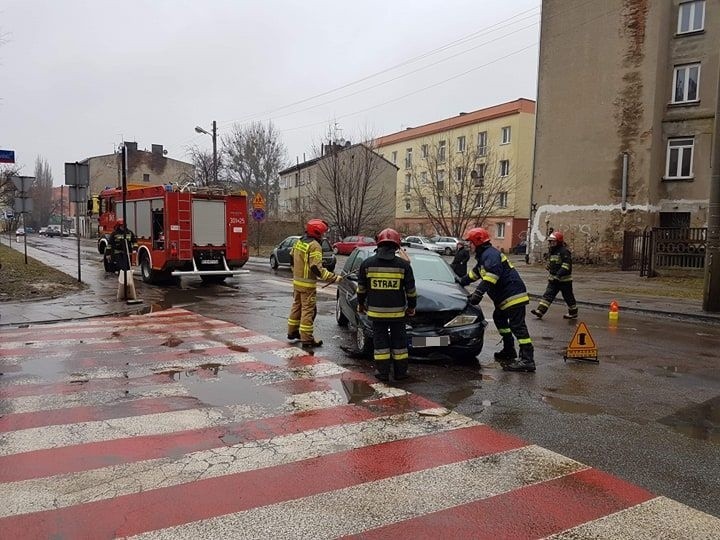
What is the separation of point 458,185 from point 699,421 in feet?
120

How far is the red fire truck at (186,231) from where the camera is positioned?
15.8m

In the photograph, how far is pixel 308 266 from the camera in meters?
8.00

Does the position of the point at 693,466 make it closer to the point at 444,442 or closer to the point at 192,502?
the point at 444,442

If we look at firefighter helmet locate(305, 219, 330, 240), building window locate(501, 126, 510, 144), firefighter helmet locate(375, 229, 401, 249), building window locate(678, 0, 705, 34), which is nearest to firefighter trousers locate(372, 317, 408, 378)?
firefighter helmet locate(375, 229, 401, 249)

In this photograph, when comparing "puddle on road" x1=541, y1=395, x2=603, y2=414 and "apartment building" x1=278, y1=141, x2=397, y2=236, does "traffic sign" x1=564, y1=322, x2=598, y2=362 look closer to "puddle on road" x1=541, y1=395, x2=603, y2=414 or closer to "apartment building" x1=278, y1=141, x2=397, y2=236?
"puddle on road" x1=541, y1=395, x2=603, y2=414

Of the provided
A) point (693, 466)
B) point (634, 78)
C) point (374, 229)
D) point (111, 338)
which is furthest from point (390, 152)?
point (693, 466)

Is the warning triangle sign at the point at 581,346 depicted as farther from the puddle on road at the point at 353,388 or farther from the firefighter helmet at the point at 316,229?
the firefighter helmet at the point at 316,229

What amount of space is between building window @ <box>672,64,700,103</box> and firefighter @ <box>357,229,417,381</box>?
86.9 ft

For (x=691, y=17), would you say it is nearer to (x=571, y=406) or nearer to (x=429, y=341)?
(x=429, y=341)

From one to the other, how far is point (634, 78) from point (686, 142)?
3.85m

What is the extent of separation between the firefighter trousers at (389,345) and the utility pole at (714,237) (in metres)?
8.91

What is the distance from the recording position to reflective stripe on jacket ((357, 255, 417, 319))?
20.5 feet

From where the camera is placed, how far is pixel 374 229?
48594 millimetres

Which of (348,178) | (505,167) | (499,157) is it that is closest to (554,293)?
(348,178)
